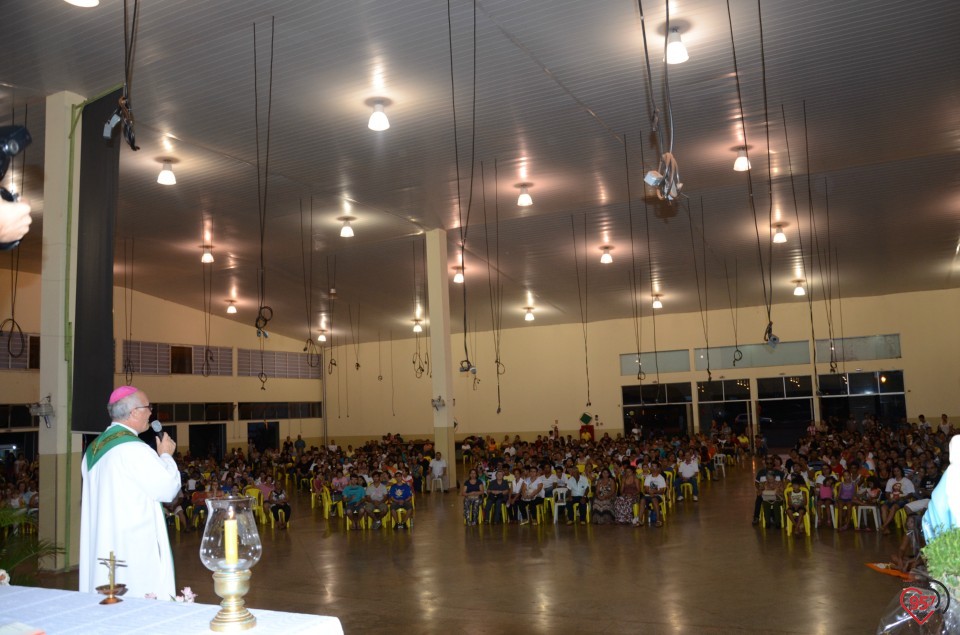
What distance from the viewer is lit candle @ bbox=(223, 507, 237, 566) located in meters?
1.94

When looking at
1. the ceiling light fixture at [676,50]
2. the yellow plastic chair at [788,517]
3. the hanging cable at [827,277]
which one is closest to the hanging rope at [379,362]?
the hanging cable at [827,277]

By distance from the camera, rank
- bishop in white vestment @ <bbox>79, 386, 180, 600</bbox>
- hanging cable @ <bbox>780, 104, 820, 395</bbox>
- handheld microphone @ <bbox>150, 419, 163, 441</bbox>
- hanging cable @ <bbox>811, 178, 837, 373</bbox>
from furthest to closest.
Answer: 1. hanging cable @ <bbox>811, 178, 837, 373</bbox>
2. hanging cable @ <bbox>780, 104, 820, 395</bbox>
3. bishop in white vestment @ <bbox>79, 386, 180, 600</bbox>
4. handheld microphone @ <bbox>150, 419, 163, 441</bbox>

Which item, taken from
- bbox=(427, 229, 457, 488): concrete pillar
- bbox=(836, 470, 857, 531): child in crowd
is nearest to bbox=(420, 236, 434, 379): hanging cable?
bbox=(427, 229, 457, 488): concrete pillar

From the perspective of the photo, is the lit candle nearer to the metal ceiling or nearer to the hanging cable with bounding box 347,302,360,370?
the metal ceiling

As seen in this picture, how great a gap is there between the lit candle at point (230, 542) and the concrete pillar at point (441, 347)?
14091 mm

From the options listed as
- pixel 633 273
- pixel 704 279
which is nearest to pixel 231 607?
pixel 633 273

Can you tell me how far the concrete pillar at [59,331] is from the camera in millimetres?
8883

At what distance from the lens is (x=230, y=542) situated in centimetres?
195

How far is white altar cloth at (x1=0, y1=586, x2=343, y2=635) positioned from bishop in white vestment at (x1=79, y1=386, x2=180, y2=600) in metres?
1.07

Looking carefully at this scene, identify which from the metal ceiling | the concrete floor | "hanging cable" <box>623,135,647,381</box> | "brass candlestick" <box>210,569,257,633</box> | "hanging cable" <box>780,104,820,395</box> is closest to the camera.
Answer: "brass candlestick" <box>210,569,257,633</box>

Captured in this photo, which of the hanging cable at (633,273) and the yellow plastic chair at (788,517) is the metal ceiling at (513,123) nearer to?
the hanging cable at (633,273)

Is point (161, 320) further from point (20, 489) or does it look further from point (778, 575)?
point (778, 575)

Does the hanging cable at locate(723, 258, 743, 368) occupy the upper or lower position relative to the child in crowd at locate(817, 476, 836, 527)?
upper

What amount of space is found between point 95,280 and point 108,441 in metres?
4.77
